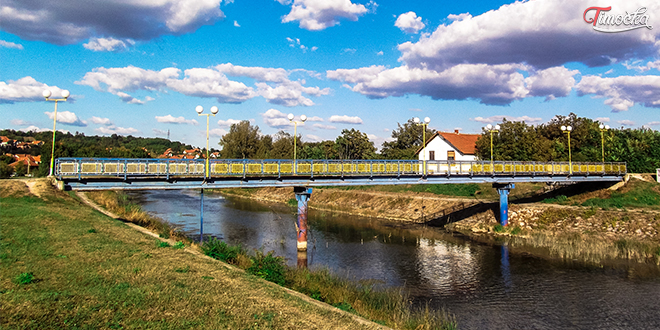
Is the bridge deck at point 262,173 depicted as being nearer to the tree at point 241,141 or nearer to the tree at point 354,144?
the tree at point 354,144

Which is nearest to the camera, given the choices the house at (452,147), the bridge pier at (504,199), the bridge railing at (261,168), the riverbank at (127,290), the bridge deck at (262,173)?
the riverbank at (127,290)

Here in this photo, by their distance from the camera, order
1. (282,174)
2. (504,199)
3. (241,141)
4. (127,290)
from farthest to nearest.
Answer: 1. (241,141)
2. (504,199)
3. (282,174)
4. (127,290)

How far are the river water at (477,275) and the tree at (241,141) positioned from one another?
2207 inches

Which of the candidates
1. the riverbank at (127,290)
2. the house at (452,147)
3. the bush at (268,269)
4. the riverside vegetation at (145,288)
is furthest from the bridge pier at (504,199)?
the riverbank at (127,290)

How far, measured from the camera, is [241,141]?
92938 millimetres

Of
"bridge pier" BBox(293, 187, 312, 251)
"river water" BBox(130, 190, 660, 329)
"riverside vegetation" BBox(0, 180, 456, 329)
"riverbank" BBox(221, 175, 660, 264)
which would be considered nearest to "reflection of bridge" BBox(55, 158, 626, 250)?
"bridge pier" BBox(293, 187, 312, 251)

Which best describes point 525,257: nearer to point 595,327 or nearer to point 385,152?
point 595,327

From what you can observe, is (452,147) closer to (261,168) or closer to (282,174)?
(282,174)

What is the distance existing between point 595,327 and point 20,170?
348 feet

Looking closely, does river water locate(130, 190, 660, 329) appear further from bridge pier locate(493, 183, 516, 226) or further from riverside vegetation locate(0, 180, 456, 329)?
bridge pier locate(493, 183, 516, 226)

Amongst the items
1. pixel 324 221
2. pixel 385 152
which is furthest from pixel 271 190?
pixel 385 152

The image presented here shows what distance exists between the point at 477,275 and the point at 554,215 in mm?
16707

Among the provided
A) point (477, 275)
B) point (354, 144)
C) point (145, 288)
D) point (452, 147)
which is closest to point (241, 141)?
point (354, 144)

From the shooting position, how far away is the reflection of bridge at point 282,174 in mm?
22578
